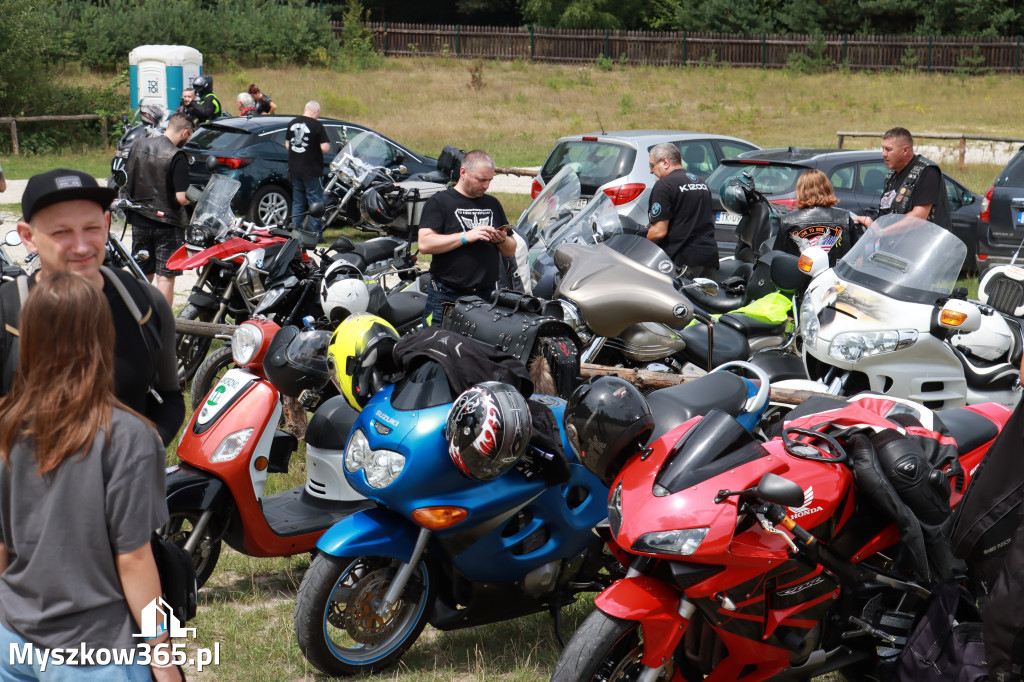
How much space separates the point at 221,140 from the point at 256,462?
36.4ft

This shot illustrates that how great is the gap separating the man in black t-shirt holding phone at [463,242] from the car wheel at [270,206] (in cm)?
811

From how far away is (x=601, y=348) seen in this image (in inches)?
239

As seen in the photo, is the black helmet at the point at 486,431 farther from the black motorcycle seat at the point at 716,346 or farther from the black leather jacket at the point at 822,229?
the black leather jacket at the point at 822,229

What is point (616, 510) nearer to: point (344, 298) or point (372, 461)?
point (372, 461)

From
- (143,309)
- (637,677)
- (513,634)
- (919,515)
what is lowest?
(513,634)

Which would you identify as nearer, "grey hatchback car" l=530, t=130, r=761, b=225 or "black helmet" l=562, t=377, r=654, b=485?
"black helmet" l=562, t=377, r=654, b=485

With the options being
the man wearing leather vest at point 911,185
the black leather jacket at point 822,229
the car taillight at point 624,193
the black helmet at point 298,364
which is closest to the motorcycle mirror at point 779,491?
the black helmet at point 298,364

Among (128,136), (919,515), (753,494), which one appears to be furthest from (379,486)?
(128,136)

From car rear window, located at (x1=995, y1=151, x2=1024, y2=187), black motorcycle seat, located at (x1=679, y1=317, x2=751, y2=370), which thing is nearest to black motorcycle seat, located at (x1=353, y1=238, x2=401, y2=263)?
black motorcycle seat, located at (x1=679, y1=317, x2=751, y2=370)

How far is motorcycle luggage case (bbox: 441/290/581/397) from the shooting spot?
482cm

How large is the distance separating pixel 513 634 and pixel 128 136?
36.0 ft

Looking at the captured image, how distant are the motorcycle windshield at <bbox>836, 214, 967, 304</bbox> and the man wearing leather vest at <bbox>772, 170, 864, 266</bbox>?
187 centimetres

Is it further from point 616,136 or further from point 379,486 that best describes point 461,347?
point 616,136

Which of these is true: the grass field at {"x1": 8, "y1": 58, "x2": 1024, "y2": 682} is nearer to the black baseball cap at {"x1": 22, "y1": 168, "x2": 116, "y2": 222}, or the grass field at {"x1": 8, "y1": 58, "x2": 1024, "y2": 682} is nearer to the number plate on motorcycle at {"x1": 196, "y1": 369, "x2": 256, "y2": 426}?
the number plate on motorcycle at {"x1": 196, "y1": 369, "x2": 256, "y2": 426}
